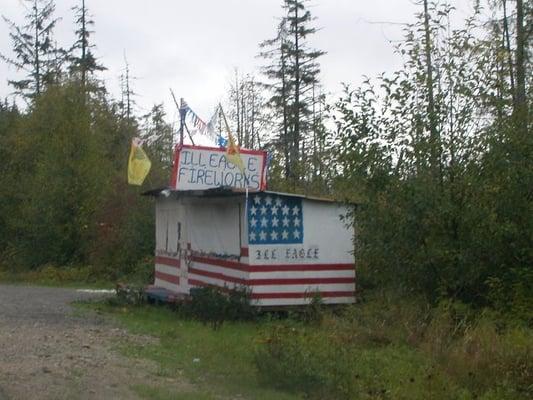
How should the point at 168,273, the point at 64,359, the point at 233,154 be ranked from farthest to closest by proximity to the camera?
the point at 168,273
the point at 233,154
the point at 64,359

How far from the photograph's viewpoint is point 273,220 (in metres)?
18.5

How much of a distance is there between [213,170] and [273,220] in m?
1.97

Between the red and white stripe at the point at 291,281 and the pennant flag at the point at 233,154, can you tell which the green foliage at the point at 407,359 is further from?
the pennant flag at the point at 233,154

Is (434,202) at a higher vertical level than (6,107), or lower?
lower

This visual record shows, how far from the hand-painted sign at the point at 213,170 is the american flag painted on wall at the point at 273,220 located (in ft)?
2.17

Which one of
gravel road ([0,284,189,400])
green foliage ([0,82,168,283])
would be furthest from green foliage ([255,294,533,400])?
green foliage ([0,82,168,283])

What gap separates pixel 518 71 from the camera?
59.0ft

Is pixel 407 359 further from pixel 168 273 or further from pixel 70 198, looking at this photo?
pixel 70 198

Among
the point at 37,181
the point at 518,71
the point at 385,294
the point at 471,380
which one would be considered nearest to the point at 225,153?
the point at 385,294

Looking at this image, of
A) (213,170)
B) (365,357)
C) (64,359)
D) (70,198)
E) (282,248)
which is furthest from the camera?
(70,198)

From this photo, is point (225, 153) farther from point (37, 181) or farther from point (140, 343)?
point (37, 181)

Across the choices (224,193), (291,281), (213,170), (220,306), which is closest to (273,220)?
(224,193)

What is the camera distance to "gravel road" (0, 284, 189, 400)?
10352 mm

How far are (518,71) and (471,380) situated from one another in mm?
8636
